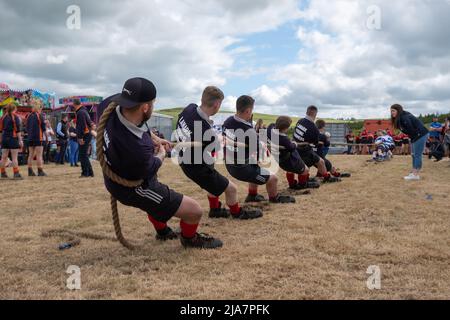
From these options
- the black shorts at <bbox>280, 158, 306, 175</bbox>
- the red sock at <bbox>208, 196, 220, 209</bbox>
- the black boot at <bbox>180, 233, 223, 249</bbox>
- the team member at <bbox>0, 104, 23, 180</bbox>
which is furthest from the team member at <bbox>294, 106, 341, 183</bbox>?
the team member at <bbox>0, 104, 23, 180</bbox>

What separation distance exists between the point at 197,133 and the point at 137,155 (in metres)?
1.61

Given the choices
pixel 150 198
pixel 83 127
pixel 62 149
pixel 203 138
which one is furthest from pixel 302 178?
pixel 62 149

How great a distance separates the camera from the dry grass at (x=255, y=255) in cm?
307

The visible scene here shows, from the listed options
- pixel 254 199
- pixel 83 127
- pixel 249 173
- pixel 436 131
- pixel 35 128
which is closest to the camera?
pixel 249 173

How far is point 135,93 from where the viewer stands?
354 centimetres

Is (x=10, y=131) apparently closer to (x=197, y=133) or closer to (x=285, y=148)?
(x=285, y=148)

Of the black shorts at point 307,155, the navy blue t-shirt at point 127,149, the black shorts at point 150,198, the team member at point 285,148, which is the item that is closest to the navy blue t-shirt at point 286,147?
the team member at point 285,148

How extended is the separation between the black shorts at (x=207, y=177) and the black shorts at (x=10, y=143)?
6.96m

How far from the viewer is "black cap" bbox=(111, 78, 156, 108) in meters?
3.52

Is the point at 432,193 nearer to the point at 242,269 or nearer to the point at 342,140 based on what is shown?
the point at 242,269

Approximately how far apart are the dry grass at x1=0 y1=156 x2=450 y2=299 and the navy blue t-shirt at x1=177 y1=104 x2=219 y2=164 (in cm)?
94

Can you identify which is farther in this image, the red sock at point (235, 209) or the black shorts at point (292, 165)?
the black shorts at point (292, 165)

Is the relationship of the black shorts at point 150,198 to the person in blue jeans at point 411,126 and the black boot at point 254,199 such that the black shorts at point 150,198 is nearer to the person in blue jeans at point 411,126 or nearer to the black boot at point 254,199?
the black boot at point 254,199

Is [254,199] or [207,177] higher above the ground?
[207,177]
